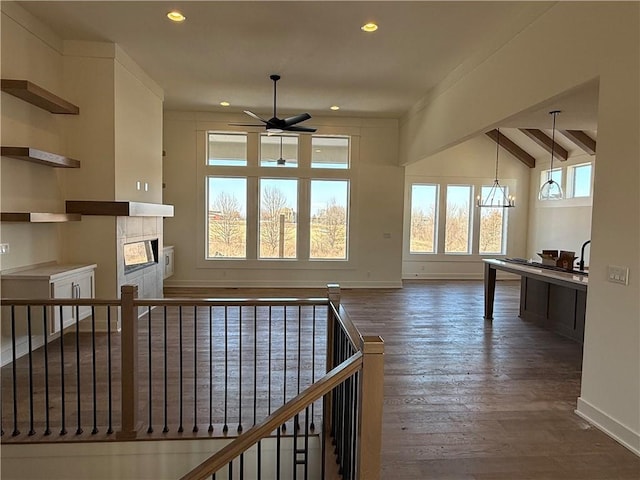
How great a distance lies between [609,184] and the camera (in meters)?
2.93

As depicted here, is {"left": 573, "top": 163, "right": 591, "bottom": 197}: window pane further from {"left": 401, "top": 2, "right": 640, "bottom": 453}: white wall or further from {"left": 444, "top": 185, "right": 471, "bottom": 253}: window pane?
{"left": 401, "top": 2, "right": 640, "bottom": 453}: white wall

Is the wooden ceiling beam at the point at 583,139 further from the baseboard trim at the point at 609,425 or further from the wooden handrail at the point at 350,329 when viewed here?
the wooden handrail at the point at 350,329

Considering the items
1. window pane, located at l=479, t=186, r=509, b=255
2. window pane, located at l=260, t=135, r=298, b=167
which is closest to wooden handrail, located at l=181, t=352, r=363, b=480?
window pane, located at l=260, t=135, r=298, b=167

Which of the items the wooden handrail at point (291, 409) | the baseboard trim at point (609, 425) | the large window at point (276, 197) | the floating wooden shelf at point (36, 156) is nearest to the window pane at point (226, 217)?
the large window at point (276, 197)

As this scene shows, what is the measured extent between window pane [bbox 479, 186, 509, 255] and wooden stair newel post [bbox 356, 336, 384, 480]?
9.60 meters

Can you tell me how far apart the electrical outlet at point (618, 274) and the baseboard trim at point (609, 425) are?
98cm

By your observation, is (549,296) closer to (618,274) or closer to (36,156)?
(618,274)

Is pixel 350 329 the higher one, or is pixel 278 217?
pixel 278 217

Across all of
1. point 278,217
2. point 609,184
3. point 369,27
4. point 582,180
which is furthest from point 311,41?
point 582,180

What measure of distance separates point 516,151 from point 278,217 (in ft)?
20.9

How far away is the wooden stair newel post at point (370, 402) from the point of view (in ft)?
5.90

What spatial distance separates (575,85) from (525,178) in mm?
7993

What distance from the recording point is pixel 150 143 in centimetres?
638

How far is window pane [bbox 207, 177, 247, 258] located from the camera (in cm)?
873
